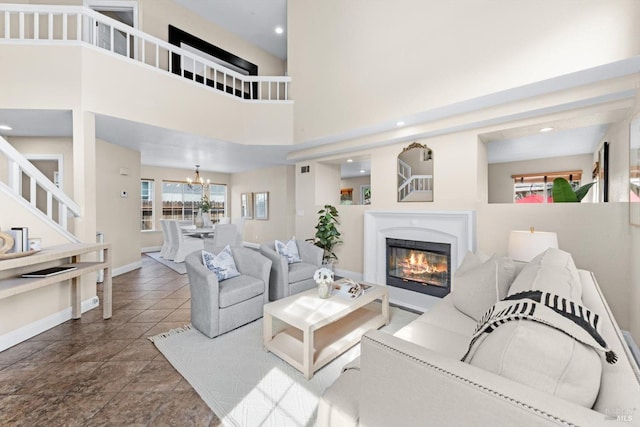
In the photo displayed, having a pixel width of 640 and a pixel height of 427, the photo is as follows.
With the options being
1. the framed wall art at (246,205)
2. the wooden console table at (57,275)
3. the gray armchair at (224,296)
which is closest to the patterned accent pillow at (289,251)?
the gray armchair at (224,296)

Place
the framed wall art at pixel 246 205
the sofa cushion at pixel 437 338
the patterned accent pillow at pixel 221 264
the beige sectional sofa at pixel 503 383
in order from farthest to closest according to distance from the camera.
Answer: the framed wall art at pixel 246 205 → the patterned accent pillow at pixel 221 264 → the sofa cushion at pixel 437 338 → the beige sectional sofa at pixel 503 383

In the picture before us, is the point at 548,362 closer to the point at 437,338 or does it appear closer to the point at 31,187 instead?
the point at 437,338

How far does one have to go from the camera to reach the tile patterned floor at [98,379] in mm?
1607

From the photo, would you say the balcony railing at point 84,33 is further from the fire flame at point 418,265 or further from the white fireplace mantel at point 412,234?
the fire flame at point 418,265

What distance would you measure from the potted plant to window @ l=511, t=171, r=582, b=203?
373 centimetres

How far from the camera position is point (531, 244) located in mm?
2336

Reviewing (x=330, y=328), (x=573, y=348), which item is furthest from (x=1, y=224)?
(x=573, y=348)

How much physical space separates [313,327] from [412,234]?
243 cm

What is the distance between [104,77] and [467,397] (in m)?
4.64

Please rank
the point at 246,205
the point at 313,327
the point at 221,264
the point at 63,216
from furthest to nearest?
the point at 246,205 → the point at 63,216 → the point at 221,264 → the point at 313,327

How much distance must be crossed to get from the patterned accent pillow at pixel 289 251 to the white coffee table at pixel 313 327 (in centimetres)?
119

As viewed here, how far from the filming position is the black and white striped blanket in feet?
2.46

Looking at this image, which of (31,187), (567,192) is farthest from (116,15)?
(567,192)

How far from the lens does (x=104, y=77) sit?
10.7 feet
